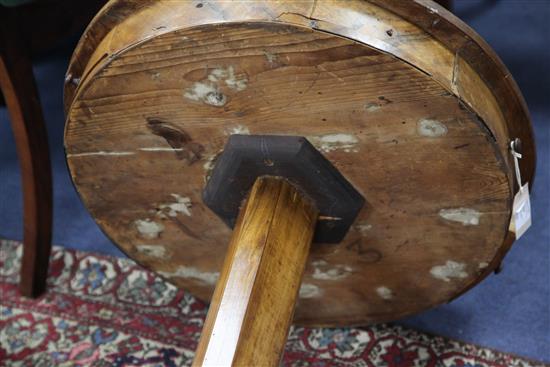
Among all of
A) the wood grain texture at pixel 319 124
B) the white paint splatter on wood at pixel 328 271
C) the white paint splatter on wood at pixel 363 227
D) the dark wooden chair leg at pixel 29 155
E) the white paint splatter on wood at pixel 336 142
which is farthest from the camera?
the dark wooden chair leg at pixel 29 155

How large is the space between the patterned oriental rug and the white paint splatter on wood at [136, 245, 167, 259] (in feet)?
0.89

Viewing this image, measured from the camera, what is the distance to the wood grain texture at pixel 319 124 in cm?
91

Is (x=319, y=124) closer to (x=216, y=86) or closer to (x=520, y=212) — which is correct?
(x=216, y=86)

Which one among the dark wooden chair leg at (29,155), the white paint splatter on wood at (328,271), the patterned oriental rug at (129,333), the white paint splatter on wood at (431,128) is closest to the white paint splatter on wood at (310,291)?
A: the white paint splatter on wood at (328,271)

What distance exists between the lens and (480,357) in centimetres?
145

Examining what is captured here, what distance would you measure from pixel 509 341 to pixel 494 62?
69 centimetres

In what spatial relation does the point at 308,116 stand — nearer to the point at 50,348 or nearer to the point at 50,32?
the point at 50,348

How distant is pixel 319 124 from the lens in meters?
1.00

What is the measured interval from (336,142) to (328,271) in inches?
14.7

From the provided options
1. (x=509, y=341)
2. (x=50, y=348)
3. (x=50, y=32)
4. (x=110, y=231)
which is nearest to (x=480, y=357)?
(x=509, y=341)

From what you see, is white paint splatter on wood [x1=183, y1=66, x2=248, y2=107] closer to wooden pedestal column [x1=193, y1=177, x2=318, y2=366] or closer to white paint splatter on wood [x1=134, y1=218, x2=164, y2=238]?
wooden pedestal column [x1=193, y1=177, x2=318, y2=366]

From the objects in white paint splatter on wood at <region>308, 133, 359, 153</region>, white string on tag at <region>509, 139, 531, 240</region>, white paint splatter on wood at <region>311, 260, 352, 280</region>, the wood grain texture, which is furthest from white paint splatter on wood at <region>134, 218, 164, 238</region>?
white string on tag at <region>509, 139, 531, 240</region>

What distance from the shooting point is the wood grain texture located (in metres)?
0.91

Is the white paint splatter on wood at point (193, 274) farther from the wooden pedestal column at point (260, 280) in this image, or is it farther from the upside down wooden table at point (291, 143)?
the wooden pedestal column at point (260, 280)
